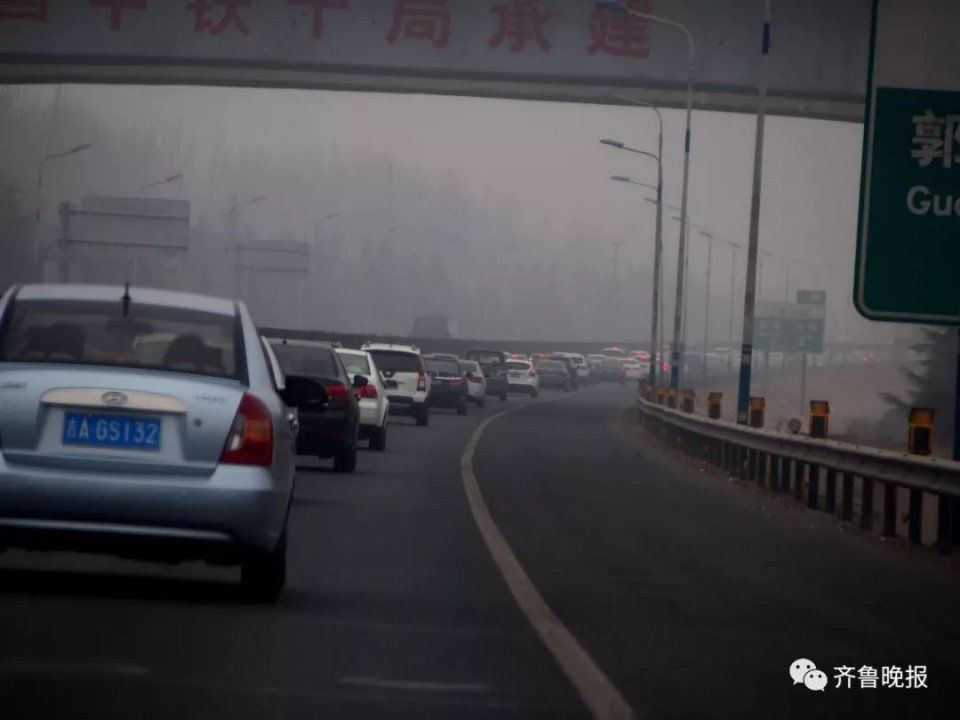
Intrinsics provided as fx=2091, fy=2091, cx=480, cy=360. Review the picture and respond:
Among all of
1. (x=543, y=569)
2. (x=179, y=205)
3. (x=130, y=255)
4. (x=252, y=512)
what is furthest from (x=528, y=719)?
(x=130, y=255)

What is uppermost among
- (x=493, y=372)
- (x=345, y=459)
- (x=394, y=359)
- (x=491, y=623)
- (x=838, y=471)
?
(x=491, y=623)

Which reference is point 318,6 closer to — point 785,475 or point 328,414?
point 328,414

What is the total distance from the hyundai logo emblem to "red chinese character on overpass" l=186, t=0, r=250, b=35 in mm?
31138

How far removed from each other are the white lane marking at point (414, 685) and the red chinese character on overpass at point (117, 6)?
3310cm

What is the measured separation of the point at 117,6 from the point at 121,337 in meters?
30.7

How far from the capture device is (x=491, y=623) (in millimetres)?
10930

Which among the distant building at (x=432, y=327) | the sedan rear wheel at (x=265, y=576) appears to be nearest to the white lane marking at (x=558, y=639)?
the sedan rear wheel at (x=265, y=576)

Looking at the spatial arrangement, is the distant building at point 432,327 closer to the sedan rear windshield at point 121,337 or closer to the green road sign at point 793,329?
the green road sign at point 793,329

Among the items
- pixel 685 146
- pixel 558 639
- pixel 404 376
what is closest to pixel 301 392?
pixel 558 639

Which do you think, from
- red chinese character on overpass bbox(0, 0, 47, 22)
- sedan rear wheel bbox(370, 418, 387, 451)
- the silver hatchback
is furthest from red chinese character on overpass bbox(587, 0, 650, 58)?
the silver hatchback

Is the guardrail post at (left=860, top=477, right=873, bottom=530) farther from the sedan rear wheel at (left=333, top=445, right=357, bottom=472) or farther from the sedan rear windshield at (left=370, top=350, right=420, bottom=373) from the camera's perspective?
the sedan rear windshield at (left=370, top=350, right=420, bottom=373)

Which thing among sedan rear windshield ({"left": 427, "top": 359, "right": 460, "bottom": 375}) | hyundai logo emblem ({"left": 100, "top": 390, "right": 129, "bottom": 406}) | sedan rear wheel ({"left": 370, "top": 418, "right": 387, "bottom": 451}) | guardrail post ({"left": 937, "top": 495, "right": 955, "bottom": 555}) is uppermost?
hyundai logo emblem ({"left": 100, "top": 390, "right": 129, "bottom": 406})

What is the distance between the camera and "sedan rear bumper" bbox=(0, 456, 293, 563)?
10156 millimetres

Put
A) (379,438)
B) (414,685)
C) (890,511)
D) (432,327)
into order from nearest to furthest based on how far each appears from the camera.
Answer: (414,685) → (890,511) → (379,438) → (432,327)
